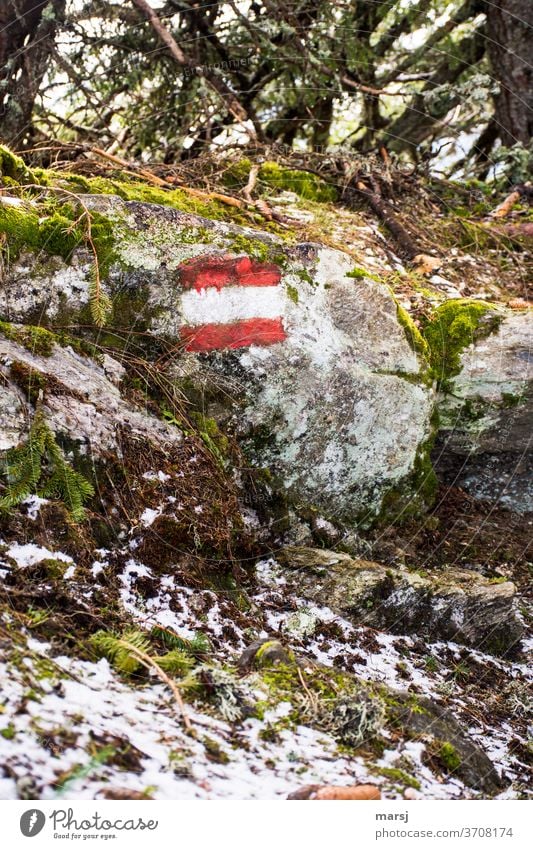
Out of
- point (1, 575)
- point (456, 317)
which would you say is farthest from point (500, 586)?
point (1, 575)

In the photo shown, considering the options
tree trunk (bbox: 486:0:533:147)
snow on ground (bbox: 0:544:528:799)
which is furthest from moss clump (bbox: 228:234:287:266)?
tree trunk (bbox: 486:0:533:147)

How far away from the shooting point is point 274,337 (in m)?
4.00

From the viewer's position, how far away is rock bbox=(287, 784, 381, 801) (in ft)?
6.79

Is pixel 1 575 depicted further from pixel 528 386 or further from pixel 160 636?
pixel 528 386

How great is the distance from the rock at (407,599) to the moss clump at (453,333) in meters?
1.54

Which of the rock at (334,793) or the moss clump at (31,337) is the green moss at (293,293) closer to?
the moss clump at (31,337)

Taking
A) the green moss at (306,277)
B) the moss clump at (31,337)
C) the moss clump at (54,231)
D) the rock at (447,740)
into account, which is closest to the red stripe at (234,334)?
the green moss at (306,277)

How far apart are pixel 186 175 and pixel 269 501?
3.09m

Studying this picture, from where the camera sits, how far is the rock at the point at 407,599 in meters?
3.52

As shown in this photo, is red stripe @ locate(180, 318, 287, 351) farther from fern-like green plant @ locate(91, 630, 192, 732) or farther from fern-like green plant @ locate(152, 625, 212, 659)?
fern-like green plant @ locate(91, 630, 192, 732)

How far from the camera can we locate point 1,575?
2.46 meters

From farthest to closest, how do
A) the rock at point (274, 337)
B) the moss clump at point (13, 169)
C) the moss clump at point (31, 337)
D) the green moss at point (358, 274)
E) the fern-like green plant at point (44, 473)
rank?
1. the green moss at point (358, 274)
2. the moss clump at point (13, 169)
3. the rock at point (274, 337)
4. the moss clump at point (31, 337)
5. the fern-like green plant at point (44, 473)

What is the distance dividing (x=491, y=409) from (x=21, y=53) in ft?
16.5

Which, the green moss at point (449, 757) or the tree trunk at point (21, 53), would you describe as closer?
the green moss at point (449, 757)
